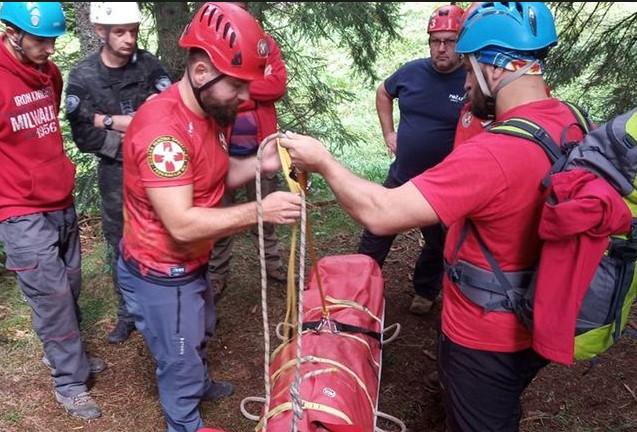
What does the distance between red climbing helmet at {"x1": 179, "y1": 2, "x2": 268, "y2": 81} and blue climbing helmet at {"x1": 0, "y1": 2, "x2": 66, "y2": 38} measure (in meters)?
1.07

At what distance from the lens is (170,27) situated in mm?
5188

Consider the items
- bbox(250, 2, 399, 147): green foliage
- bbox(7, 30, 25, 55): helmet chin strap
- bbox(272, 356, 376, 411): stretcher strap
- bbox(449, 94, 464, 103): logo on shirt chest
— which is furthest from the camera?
bbox(250, 2, 399, 147): green foliage

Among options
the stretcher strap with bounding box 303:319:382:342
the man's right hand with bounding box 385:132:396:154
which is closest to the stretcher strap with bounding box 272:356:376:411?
the stretcher strap with bounding box 303:319:382:342

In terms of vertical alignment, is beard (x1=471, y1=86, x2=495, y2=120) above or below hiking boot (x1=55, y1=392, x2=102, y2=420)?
above

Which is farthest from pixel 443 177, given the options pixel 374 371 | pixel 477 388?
pixel 374 371

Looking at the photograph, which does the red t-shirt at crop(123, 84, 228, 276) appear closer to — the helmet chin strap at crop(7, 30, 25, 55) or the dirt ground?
the helmet chin strap at crop(7, 30, 25, 55)

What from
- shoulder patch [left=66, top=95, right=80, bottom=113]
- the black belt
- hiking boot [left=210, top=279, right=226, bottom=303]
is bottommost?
hiking boot [left=210, top=279, right=226, bottom=303]

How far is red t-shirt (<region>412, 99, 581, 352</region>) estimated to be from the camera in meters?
2.24

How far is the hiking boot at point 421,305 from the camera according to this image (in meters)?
5.18

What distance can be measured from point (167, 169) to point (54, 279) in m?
1.48

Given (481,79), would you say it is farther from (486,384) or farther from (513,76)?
(486,384)

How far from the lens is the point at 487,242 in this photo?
2455 mm

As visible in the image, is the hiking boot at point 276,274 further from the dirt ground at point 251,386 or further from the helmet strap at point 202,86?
the helmet strap at point 202,86

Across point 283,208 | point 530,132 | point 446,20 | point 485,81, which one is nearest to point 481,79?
point 485,81
